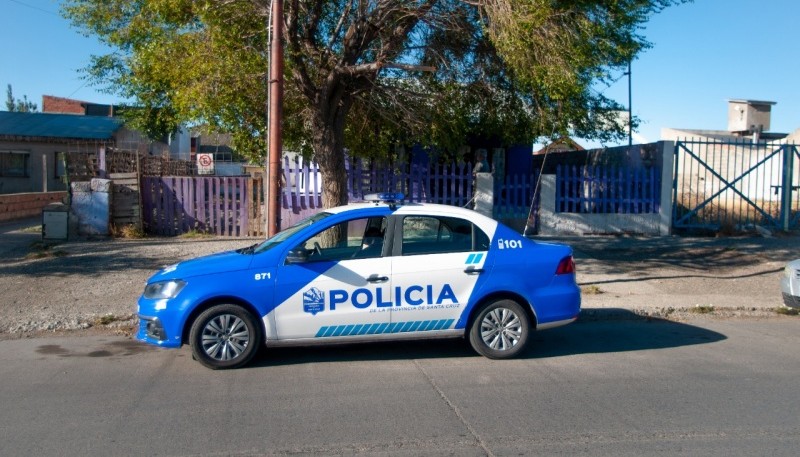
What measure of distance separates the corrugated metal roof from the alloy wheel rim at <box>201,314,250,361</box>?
980 inches

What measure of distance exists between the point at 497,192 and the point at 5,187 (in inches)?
845

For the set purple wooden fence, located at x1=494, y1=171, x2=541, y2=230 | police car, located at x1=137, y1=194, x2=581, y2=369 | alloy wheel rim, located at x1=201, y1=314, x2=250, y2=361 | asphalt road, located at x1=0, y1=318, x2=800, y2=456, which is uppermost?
purple wooden fence, located at x1=494, y1=171, x2=541, y2=230

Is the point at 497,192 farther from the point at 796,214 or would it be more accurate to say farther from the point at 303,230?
the point at 303,230

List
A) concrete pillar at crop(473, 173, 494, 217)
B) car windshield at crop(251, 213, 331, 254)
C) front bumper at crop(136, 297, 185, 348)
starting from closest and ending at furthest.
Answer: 1. front bumper at crop(136, 297, 185, 348)
2. car windshield at crop(251, 213, 331, 254)
3. concrete pillar at crop(473, 173, 494, 217)

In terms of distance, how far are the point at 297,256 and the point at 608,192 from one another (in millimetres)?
12054

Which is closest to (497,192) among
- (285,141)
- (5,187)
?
(285,141)

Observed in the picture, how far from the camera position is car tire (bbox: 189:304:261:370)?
6.76 m

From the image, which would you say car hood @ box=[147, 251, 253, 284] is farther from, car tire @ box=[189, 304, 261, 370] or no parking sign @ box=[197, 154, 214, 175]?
no parking sign @ box=[197, 154, 214, 175]

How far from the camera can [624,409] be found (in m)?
5.79

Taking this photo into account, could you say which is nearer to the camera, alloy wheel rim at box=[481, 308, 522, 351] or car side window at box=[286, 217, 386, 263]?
car side window at box=[286, 217, 386, 263]

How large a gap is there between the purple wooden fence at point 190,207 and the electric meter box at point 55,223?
1.74 metres

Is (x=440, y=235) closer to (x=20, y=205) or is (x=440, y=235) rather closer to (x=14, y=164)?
(x=20, y=205)

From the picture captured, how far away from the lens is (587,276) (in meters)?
12.0

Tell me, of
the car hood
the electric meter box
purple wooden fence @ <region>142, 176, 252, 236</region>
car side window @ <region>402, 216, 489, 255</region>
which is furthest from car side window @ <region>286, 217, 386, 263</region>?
the electric meter box
